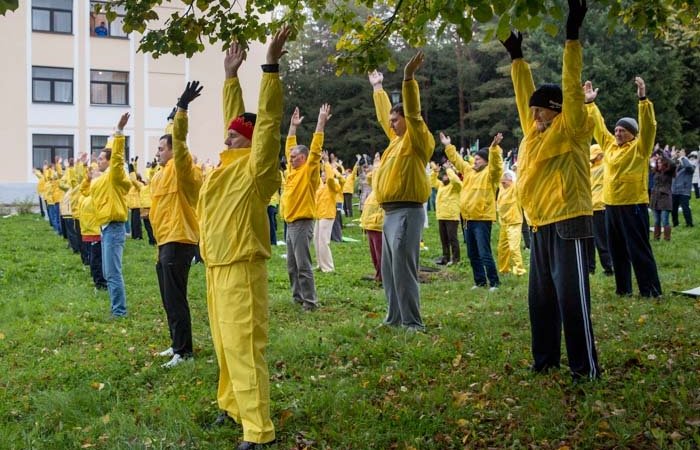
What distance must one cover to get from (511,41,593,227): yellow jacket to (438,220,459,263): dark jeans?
961 centimetres

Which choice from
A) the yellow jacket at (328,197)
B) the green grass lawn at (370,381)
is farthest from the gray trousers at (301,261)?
the yellow jacket at (328,197)

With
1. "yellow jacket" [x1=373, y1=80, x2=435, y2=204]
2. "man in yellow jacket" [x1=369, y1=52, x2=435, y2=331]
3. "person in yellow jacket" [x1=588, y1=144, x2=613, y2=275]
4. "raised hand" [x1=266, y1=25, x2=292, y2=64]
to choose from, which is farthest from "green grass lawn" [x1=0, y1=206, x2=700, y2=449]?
"raised hand" [x1=266, y1=25, x2=292, y2=64]

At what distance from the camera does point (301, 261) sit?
1016 cm

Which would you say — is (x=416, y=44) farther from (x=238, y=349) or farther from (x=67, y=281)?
(x=67, y=281)

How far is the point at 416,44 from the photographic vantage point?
26.3 ft

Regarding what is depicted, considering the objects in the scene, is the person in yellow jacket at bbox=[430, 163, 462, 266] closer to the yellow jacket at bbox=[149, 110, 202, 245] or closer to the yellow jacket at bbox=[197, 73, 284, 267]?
the yellow jacket at bbox=[149, 110, 202, 245]

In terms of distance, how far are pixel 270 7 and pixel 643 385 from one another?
5070mm

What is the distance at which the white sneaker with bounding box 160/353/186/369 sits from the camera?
702 centimetres

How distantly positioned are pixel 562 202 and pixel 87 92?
3405 cm

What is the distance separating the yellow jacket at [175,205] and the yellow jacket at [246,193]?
82.1 inches

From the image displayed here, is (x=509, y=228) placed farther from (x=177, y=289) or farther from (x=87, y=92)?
(x=87, y=92)

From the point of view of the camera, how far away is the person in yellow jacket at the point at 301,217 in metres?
10.1

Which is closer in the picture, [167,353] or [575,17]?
[575,17]

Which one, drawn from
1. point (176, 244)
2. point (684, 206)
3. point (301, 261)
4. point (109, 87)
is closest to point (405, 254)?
point (176, 244)
